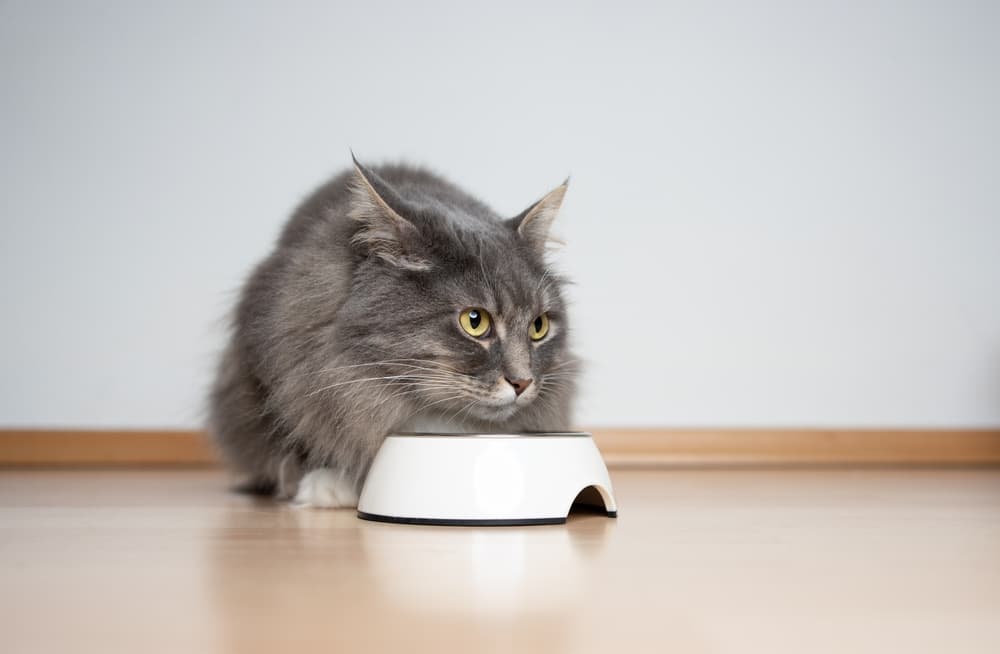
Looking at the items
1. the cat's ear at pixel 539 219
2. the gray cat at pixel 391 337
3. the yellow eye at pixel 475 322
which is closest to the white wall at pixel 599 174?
the gray cat at pixel 391 337

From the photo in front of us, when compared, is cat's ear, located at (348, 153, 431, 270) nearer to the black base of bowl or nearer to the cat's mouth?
the cat's mouth

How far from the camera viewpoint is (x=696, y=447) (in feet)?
11.4

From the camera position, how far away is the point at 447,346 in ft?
6.01

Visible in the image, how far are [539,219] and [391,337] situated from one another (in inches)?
17.6

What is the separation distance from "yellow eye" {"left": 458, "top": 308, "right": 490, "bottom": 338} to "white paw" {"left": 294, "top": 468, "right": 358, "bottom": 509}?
466mm

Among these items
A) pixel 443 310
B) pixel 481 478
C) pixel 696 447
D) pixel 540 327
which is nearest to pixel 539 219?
pixel 540 327

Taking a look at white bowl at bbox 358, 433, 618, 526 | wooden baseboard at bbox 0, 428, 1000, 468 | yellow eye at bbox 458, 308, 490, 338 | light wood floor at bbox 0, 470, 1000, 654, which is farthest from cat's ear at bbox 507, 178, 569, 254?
wooden baseboard at bbox 0, 428, 1000, 468

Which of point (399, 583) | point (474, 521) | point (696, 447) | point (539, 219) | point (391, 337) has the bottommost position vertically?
point (696, 447)

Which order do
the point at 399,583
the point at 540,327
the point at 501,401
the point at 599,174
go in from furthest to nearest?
the point at 599,174
the point at 540,327
the point at 501,401
the point at 399,583

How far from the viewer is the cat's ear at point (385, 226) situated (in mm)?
1875

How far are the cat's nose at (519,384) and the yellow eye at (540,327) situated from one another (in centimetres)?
16

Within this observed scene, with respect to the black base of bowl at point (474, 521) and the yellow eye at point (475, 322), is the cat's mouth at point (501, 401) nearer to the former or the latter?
the yellow eye at point (475, 322)

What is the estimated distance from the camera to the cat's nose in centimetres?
182

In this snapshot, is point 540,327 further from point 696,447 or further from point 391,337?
point 696,447
